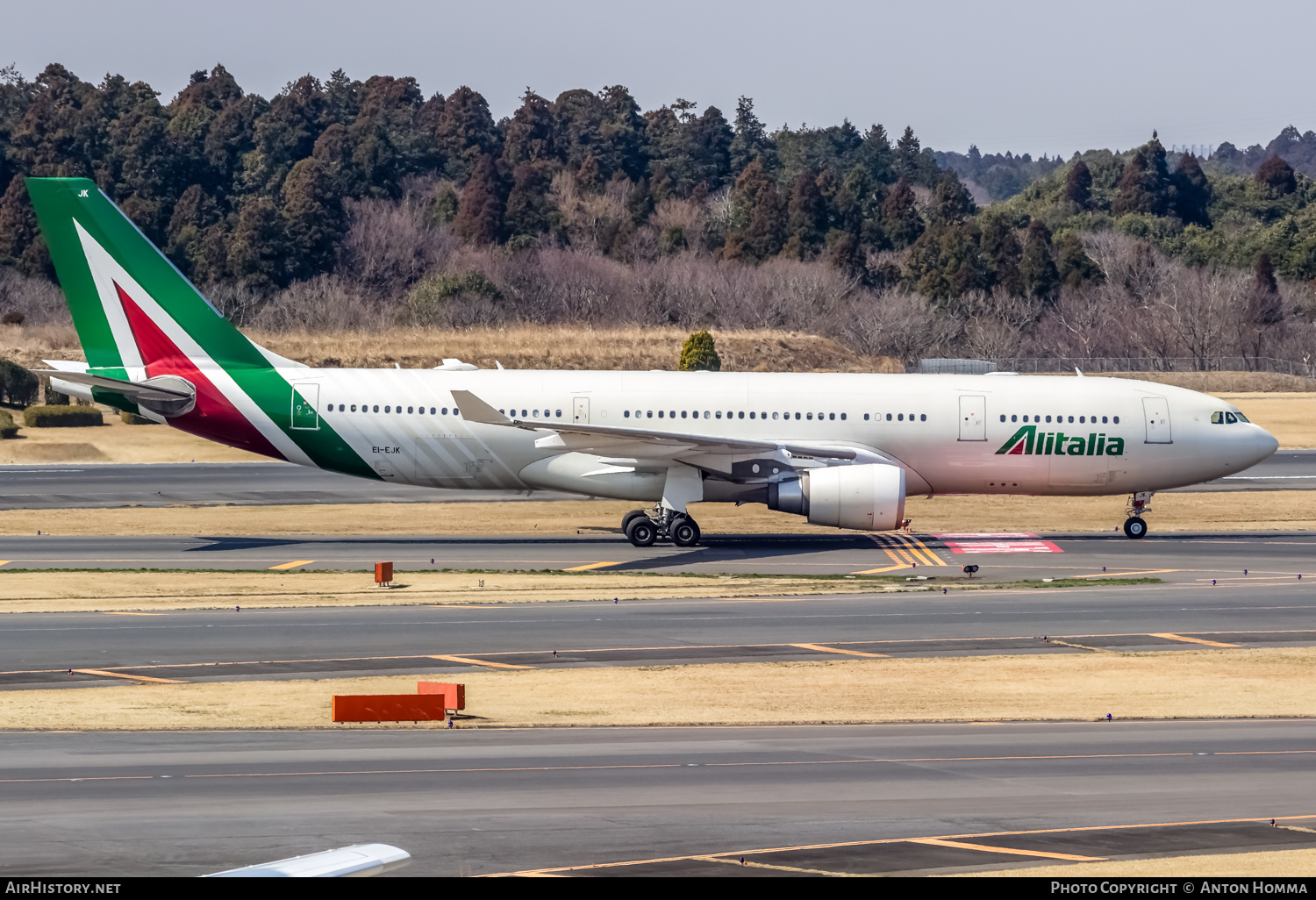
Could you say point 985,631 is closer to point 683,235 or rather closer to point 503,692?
point 503,692

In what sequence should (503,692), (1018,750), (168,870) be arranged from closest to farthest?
(168,870) < (1018,750) < (503,692)

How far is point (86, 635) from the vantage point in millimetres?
→ 27906

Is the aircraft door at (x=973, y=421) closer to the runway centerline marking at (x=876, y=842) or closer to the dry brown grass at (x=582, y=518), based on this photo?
the dry brown grass at (x=582, y=518)

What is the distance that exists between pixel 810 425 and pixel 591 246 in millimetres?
98094

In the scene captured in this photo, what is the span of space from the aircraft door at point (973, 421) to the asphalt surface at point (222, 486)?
12.7 m

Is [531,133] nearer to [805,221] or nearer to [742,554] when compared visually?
[805,221]

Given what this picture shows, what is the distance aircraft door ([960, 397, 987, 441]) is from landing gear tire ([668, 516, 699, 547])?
7614 mm

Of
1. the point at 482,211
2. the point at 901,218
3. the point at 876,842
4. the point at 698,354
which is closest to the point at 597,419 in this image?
the point at 876,842

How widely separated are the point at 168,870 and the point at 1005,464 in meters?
30.6

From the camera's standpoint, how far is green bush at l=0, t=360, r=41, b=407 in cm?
7506

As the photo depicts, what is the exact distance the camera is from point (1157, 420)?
4172 centimetres

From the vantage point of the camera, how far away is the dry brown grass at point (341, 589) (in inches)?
1261

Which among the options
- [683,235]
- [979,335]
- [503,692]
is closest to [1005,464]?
[503,692]

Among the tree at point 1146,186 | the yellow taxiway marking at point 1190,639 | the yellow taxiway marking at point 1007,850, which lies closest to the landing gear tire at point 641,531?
the yellow taxiway marking at point 1190,639
